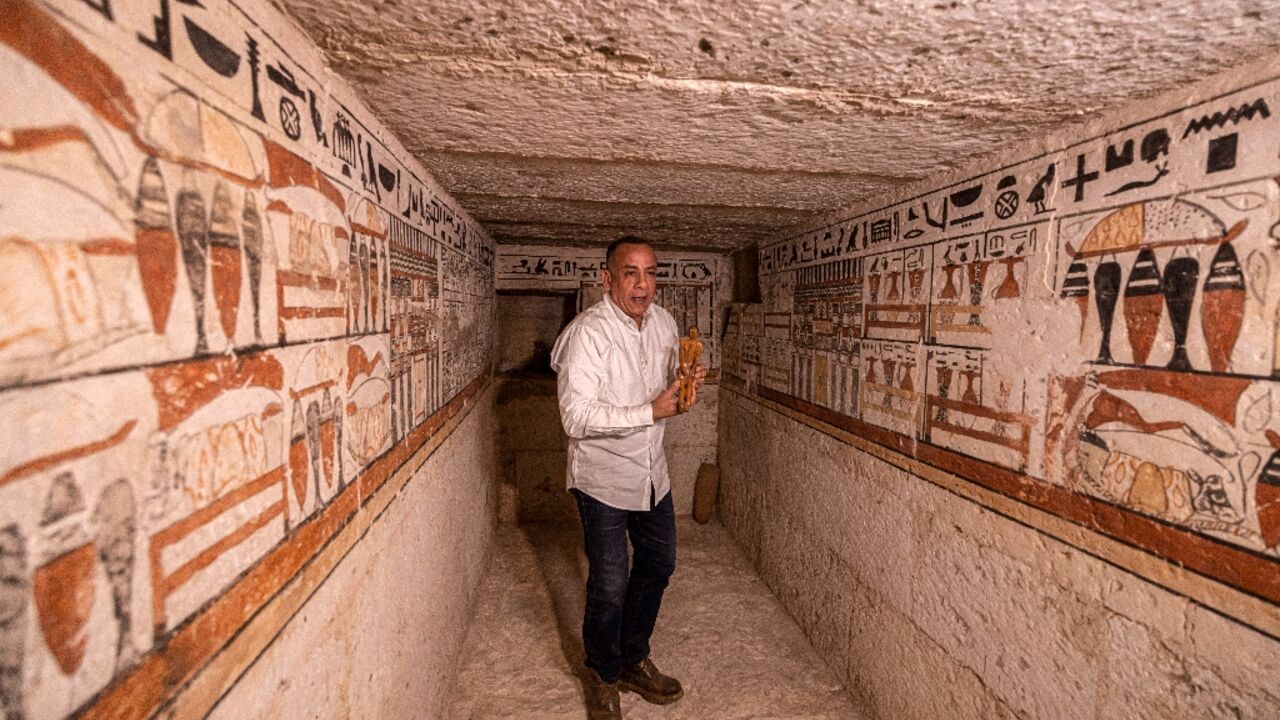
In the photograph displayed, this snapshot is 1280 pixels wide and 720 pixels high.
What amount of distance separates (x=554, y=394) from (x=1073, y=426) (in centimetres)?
413

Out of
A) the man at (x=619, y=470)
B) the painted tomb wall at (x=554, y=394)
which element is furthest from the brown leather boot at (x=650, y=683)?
the painted tomb wall at (x=554, y=394)

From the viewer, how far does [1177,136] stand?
55.4 inches

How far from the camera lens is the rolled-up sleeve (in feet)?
8.34

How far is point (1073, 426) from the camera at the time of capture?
1.68 meters

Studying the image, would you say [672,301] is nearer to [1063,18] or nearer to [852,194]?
[852,194]

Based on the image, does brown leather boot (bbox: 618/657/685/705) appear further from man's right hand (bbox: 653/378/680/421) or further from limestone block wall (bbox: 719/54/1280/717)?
man's right hand (bbox: 653/378/680/421)

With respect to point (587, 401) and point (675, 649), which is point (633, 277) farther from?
point (675, 649)

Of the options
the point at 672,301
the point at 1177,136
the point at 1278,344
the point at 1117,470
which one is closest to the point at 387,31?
the point at 1177,136

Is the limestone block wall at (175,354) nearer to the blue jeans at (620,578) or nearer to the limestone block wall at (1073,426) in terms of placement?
the blue jeans at (620,578)

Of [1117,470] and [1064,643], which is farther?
[1064,643]

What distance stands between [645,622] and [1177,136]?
282 centimetres

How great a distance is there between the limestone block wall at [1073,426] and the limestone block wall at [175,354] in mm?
2100

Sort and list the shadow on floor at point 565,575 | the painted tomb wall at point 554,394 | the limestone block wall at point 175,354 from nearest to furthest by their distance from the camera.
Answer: the limestone block wall at point 175,354
the shadow on floor at point 565,575
the painted tomb wall at point 554,394

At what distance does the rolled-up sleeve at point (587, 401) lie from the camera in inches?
100
